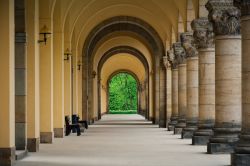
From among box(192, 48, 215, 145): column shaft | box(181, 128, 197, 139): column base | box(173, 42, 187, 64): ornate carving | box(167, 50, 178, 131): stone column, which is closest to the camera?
box(192, 48, 215, 145): column shaft

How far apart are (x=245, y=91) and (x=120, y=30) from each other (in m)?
34.5

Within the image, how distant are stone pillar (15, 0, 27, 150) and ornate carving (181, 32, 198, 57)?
442 inches

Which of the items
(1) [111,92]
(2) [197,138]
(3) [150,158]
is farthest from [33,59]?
(1) [111,92]

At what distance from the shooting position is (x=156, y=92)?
4838 cm

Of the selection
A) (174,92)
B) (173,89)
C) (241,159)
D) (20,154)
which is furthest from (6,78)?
(173,89)


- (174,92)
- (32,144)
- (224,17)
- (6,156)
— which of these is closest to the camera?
(6,156)

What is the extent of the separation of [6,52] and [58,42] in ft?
42.3

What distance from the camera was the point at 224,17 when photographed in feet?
68.7

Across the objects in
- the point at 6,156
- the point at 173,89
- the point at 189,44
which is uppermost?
the point at 189,44

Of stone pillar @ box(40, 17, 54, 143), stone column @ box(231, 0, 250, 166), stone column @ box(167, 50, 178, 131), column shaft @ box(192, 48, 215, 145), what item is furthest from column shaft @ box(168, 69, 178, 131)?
stone column @ box(231, 0, 250, 166)

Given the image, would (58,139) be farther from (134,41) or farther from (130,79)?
(130,79)

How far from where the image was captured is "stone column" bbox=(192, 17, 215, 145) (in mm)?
25172

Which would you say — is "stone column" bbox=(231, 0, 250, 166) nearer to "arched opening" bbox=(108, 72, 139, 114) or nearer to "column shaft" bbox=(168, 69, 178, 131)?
"column shaft" bbox=(168, 69, 178, 131)

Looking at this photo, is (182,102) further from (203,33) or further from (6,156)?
(6,156)
